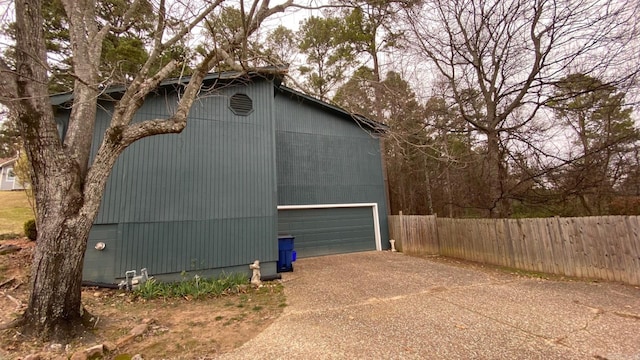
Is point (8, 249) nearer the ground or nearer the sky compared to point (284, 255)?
nearer the sky

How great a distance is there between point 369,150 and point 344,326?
8.17 m

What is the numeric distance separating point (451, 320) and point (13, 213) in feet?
57.7

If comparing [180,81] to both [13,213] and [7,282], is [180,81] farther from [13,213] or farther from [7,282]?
[13,213]

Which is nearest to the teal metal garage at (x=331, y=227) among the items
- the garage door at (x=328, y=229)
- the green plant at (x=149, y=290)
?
the garage door at (x=328, y=229)

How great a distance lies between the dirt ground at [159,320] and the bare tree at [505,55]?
283 inches

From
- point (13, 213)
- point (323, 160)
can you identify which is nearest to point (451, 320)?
point (323, 160)

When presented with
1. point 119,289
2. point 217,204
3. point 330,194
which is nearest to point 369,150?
point 330,194

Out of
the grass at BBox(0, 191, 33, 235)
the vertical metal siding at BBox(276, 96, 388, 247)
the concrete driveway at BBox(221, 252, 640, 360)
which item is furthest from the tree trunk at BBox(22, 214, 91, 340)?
the grass at BBox(0, 191, 33, 235)

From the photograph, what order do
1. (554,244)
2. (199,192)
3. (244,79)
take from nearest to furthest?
1. (554,244)
2. (199,192)
3. (244,79)

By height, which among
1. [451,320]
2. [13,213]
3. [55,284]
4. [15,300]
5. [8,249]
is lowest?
[451,320]

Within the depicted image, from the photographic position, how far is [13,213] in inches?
462

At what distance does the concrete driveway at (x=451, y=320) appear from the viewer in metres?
2.88

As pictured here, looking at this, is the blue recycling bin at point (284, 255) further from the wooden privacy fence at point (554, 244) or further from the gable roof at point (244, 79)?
the wooden privacy fence at point (554, 244)

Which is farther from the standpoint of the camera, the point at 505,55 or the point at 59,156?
the point at 505,55
